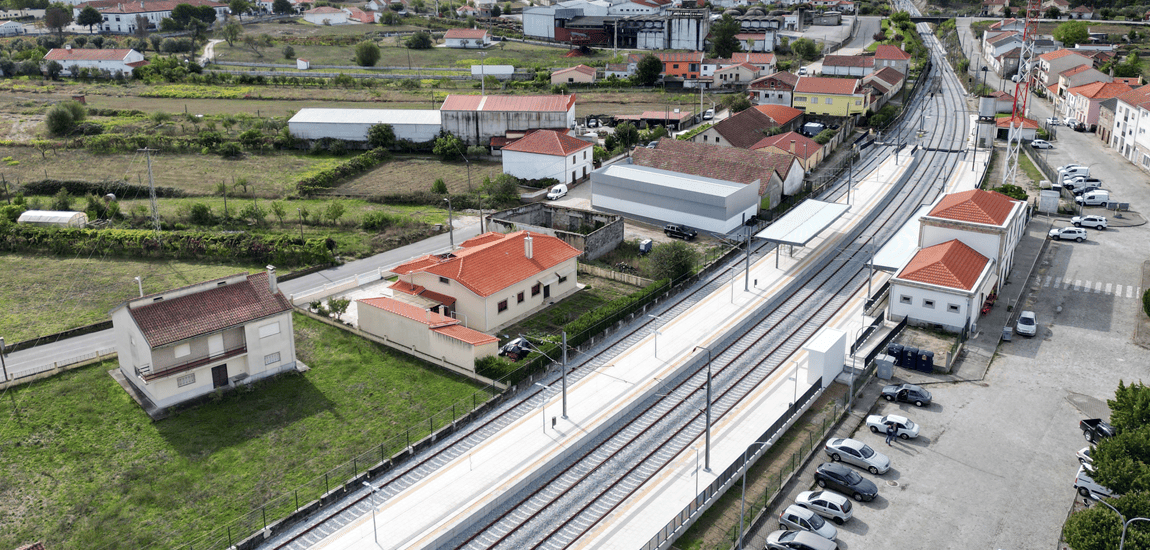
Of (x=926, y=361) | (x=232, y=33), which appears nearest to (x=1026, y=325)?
(x=926, y=361)

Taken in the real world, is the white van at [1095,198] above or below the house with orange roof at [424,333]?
above

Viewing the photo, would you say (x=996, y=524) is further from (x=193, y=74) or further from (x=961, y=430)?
(x=193, y=74)

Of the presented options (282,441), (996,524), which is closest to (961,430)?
(996,524)

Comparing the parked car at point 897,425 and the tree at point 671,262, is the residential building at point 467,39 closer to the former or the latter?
the tree at point 671,262

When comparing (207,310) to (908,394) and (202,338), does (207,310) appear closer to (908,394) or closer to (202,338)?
(202,338)

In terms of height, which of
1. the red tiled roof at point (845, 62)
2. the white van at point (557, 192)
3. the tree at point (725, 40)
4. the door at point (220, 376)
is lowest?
the door at point (220, 376)

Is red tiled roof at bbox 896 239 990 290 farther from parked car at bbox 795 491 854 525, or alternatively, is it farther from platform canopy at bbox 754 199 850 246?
parked car at bbox 795 491 854 525

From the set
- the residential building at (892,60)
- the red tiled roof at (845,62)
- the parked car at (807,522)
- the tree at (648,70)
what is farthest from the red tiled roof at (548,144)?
the residential building at (892,60)
